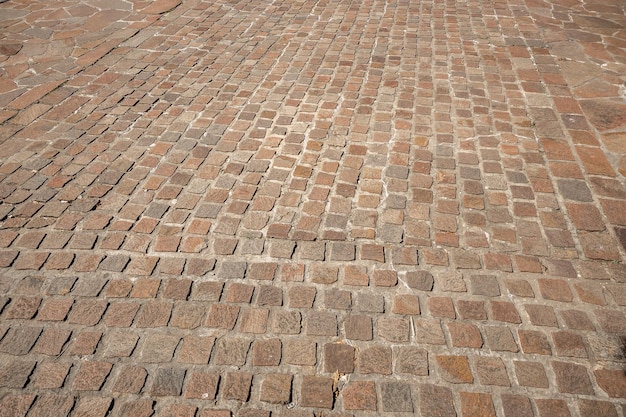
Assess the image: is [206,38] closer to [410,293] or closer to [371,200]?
[371,200]

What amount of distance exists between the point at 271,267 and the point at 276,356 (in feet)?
2.19

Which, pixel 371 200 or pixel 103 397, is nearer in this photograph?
pixel 103 397

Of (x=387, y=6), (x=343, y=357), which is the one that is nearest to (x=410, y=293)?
(x=343, y=357)

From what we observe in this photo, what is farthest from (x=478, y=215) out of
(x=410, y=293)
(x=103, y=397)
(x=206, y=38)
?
(x=206, y=38)

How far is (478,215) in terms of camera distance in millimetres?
3336

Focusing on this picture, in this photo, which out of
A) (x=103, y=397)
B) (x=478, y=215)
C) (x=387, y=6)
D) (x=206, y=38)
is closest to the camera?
(x=103, y=397)

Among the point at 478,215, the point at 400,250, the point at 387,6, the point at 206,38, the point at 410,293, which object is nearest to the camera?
the point at 410,293

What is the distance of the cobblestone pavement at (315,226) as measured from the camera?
95.1 inches

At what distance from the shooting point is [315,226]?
129 inches

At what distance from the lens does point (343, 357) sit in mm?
2512

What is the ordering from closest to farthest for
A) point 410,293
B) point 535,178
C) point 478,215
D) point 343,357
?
point 343,357
point 410,293
point 478,215
point 535,178

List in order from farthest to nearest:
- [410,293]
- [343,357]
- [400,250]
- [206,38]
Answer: [206,38] → [400,250] → [410,293] → [343,357]

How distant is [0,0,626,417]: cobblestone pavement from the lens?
2416 millimetres

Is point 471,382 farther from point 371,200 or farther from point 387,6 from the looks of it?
point 387,6
